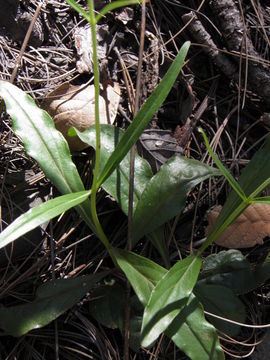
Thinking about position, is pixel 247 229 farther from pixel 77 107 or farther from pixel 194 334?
pixel 77 107

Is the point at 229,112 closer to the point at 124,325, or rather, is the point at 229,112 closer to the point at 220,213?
the point at 220,213

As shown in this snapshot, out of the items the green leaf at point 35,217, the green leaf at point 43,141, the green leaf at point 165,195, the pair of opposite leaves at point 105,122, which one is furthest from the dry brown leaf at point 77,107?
the green leaf at point 35,217

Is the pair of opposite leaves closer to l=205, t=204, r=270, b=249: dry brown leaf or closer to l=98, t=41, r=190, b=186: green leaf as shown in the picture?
l=205, t=204, r=270, b=249: dry brown leaf

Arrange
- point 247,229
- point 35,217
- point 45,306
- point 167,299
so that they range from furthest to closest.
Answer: point 247,229 < point 45,306 < point 167,299 < point 35,217

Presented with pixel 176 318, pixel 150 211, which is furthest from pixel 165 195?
pixel 176 318

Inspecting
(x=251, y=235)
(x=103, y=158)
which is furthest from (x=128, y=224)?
(x=251, y=235)

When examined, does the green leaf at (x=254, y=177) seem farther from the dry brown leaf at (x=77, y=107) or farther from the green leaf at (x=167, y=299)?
the dry brown leaf at (x=77, y=107)

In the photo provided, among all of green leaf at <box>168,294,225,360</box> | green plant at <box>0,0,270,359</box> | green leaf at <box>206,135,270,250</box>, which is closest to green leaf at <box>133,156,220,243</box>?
green plant at <box>0,0,270,359</box>

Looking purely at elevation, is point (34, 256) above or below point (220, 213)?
below
